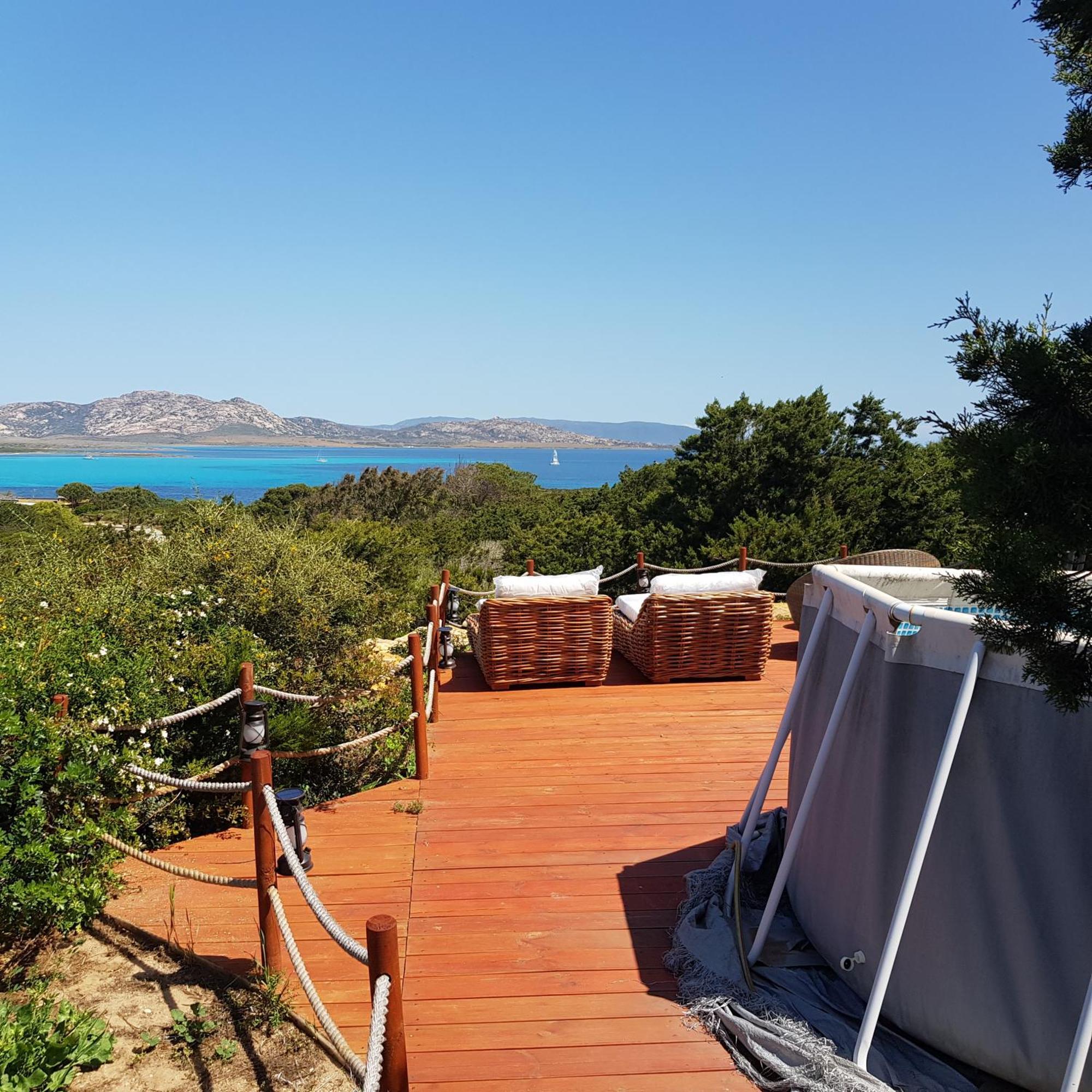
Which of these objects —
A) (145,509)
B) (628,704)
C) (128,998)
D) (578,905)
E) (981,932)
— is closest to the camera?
(981,932)

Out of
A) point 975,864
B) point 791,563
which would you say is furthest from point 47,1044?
Result: point 791,563

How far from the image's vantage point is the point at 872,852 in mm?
2441

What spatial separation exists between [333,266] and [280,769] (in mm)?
31938

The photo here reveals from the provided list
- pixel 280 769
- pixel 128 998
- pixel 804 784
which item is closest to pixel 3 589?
pixel 280 769

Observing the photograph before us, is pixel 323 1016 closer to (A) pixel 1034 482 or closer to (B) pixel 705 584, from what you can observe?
(A) pixel 1034 482

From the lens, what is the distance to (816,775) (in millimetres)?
2660

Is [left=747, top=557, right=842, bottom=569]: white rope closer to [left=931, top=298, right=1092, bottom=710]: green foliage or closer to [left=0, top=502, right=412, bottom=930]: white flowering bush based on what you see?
[left=0, top=502, right=412, bottom=930]: white flowering bush

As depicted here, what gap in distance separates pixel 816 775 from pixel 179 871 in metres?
2.35

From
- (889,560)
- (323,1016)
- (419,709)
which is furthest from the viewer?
(889,560)

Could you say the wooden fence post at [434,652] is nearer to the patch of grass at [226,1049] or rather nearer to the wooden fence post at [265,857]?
the wooden fence post at [265,857]

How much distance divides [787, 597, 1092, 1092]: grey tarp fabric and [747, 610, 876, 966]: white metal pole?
45mm

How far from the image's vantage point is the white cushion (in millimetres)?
7430

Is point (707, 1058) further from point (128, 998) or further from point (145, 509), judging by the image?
point (145, 509)

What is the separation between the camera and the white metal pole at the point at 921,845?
A: 7.06 feet
